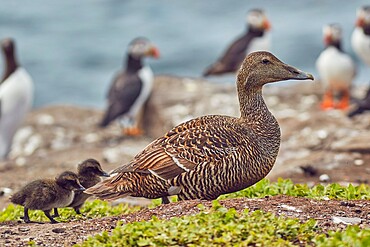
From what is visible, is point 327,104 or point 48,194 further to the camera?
point 327,104

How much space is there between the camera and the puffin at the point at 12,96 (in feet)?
60.1

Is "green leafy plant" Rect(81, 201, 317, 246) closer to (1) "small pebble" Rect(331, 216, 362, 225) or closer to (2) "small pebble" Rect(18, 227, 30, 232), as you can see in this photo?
(1) "small pebble" Rect(331, 216, 362, 225)

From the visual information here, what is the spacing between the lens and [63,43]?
32.4m

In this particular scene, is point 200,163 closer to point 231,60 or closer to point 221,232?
point 221,232

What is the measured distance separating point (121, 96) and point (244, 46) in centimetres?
394

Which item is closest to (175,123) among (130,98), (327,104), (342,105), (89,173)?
(130,98)

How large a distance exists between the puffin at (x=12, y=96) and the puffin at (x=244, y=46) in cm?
468

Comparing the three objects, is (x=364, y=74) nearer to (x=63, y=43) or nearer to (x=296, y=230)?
(x=63, y=43)

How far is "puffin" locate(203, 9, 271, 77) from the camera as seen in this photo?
21.2 metres

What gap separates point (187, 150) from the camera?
26.9 ft

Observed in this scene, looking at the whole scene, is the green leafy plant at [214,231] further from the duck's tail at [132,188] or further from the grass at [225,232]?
the duck's tail at [132,188]

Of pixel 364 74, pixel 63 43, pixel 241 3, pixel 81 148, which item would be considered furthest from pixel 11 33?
pixel 81 148

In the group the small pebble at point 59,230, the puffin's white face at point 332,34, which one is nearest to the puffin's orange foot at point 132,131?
the puffin's white face at point 332,34

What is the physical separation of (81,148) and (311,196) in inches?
323
